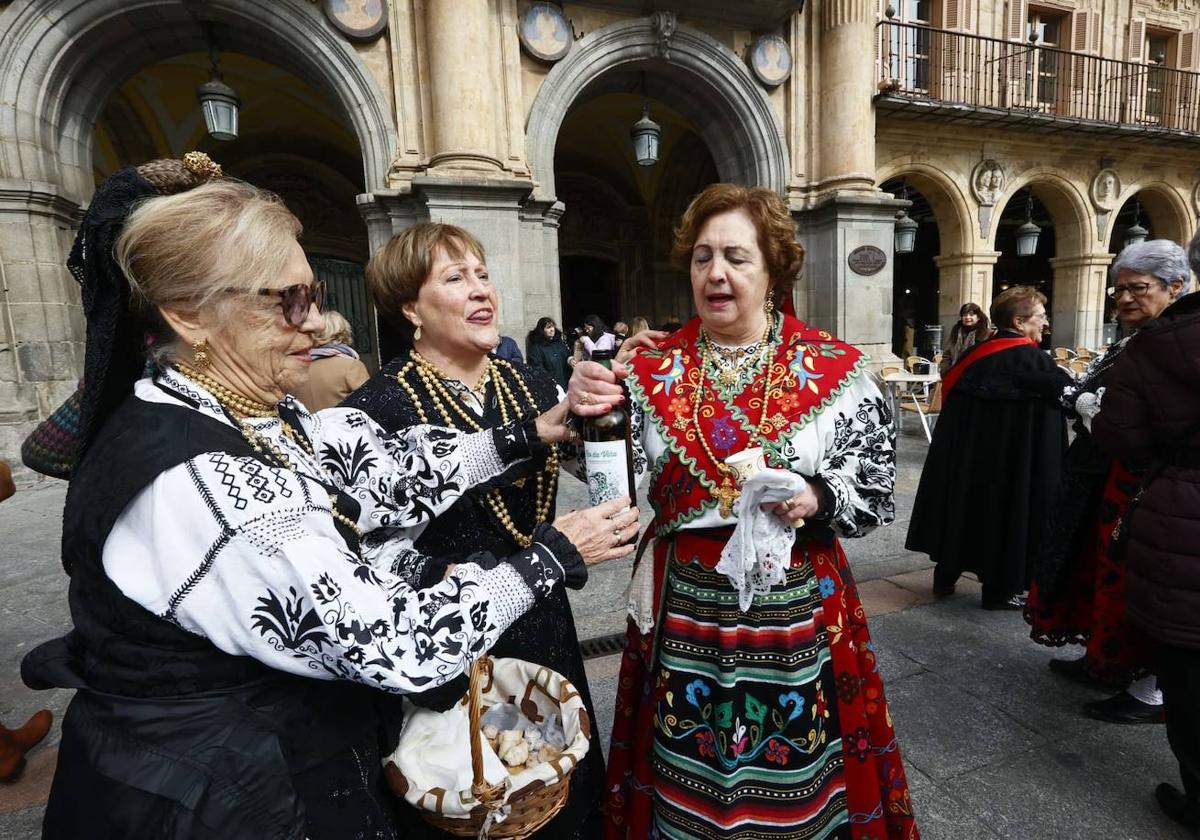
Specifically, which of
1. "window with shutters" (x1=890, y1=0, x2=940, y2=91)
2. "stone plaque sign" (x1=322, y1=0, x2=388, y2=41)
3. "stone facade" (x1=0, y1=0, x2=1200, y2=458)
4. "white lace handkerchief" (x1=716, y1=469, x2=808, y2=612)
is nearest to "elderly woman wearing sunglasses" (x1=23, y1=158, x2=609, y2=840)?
"white lace handkerchief" (x1=716, y1=469, x2=808, y2=612)

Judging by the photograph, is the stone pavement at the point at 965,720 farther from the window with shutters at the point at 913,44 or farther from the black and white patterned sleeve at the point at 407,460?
the window with shutters at the point at 913,44

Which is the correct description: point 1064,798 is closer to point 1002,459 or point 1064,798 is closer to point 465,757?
point 1002,459

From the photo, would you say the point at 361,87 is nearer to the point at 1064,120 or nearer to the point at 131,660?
the point at 131,660

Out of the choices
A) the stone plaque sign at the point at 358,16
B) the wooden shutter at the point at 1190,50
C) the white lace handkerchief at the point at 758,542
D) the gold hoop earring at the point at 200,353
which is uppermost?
the wooden shutter at the point at 1190,50

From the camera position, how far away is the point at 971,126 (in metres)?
12.0

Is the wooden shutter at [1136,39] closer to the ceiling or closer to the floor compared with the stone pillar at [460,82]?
closer to the ceiling

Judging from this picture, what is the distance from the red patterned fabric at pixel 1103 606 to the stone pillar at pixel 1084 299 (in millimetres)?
14087

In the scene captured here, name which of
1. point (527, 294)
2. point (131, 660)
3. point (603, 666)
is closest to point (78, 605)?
point (131, 660)

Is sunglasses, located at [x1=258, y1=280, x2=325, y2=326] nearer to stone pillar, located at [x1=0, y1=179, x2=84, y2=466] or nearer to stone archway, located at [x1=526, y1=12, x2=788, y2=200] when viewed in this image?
stone archway, located at [x1=526, y1=12, x2=788, y2=200]

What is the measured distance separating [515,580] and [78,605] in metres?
0.71

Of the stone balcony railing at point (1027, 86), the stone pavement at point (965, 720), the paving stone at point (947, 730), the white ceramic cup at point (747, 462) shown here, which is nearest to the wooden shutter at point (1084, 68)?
the stone balcony railing at point (1027, 86)

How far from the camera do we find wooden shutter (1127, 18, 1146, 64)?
13.7 meters

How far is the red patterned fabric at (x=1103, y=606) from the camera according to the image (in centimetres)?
243

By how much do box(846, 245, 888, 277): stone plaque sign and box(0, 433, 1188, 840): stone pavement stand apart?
6.00 meters
